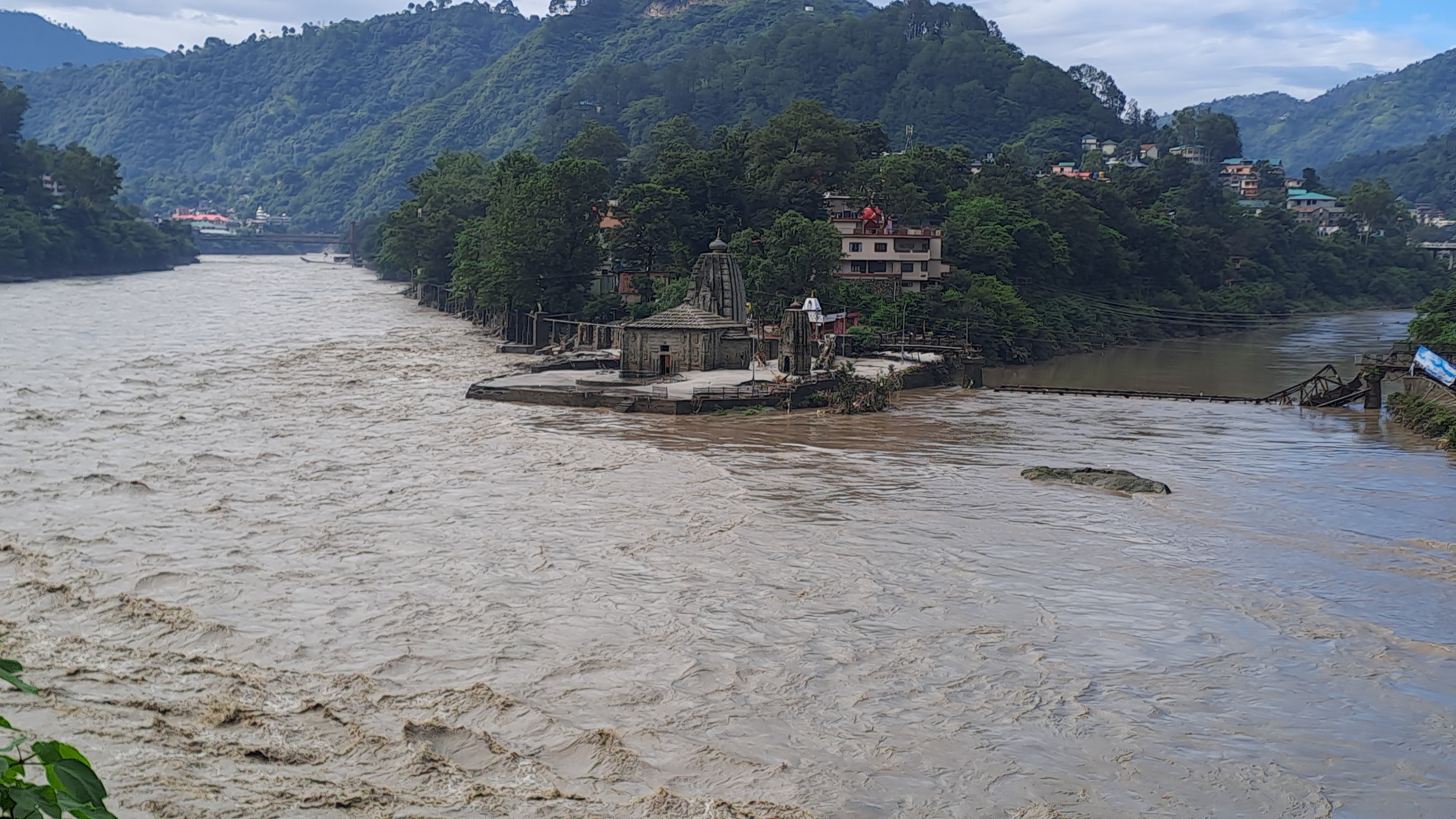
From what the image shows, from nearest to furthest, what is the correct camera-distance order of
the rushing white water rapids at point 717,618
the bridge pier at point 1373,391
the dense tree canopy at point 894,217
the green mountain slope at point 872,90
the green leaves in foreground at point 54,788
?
the green leaves in foreground at point 54,788
the rushing white water rapids at point 717,618
the bridge pier at point 1373,391
the dense tree canopy at point 894,217
the green mountain slope at point 872,90

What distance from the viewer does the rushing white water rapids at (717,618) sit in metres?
13.9

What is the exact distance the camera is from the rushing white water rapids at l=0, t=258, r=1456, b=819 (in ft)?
45.6

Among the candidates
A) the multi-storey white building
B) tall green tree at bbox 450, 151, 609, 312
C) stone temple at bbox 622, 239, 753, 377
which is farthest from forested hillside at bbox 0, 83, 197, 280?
stone temple at bbox 622, 239, 753, 377

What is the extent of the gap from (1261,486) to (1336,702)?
1473 centimetres

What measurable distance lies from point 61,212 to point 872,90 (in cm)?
9483

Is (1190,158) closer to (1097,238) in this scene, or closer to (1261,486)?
(1097,238)

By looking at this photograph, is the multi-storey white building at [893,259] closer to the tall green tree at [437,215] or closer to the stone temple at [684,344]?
the stone temple at [684,344]

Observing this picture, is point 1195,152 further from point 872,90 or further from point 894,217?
point 894,217

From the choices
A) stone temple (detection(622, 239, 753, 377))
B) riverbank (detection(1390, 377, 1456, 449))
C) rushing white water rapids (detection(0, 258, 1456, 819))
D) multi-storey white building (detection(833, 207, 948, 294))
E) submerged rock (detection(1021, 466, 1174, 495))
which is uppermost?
multi-storey white building (detection(833, 207, 948, 294))

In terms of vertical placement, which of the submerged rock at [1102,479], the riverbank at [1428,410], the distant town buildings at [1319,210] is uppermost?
the distant town buildings at [1319,210]

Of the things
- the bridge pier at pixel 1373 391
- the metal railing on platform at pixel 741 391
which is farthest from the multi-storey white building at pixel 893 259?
the bridge pier at pixel 1373 391

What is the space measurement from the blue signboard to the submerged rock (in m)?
15.8

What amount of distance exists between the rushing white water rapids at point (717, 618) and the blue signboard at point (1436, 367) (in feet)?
12.9

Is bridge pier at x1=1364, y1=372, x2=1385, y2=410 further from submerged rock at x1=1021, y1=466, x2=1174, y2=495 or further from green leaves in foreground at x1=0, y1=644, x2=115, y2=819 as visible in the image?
green leaves in foreground at x1=0, y1=644, x2=115, y2=819
